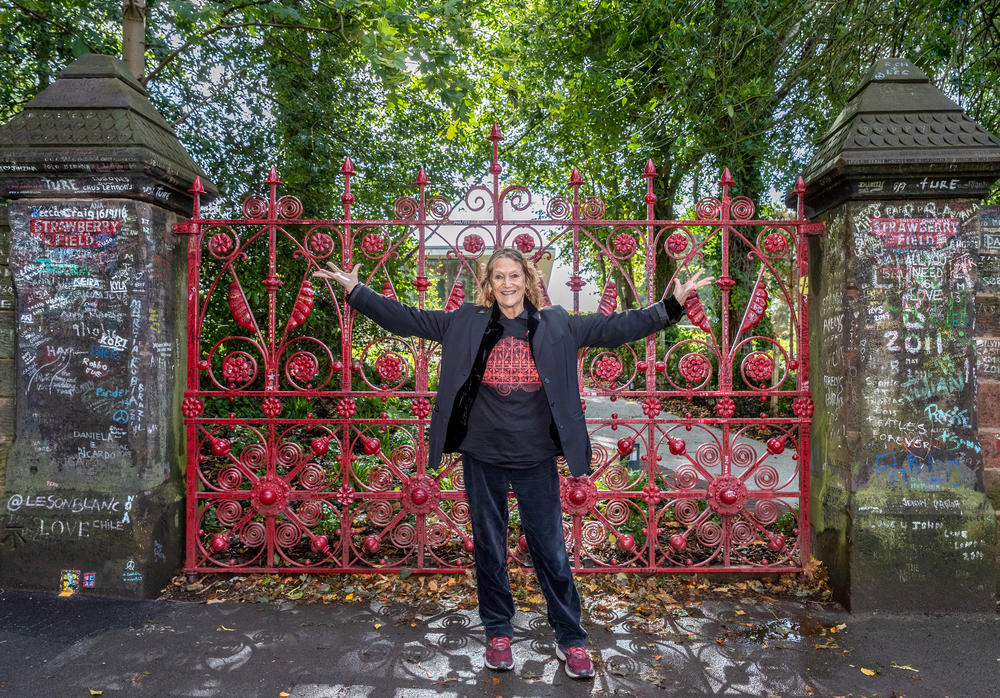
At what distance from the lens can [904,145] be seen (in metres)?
3.82

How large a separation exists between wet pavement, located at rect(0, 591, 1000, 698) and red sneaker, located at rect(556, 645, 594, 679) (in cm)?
4

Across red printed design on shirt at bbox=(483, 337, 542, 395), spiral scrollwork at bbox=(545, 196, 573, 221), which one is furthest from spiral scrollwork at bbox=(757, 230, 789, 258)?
red printed design on shirt at bbox=(483, 337, 542, 395)

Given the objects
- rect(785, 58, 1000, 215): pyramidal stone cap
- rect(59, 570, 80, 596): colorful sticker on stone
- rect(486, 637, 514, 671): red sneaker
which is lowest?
rect(486, 637, 514, 671): red sneaker

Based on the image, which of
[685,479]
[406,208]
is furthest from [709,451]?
[406,208]

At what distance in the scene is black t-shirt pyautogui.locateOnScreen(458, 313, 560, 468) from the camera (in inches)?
119

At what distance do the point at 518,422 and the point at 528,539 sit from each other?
1.97 ft

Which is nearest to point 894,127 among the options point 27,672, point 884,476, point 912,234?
point 912,234

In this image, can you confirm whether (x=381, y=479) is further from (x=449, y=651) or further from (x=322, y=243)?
(x=322, y=243)

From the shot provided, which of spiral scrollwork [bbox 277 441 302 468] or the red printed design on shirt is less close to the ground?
the red printed design on shirt

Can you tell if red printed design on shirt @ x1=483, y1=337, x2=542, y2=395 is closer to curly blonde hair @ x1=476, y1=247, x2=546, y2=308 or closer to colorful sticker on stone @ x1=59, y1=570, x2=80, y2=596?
curly blonde hair @ x1=476, y1=247, x2=546, y2=308

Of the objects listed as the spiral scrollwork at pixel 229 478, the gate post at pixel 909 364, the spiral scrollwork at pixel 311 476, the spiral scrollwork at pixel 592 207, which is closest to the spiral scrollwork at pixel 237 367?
the spiral scrollwork at pixel 229 478

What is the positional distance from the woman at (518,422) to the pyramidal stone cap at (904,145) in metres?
1.47

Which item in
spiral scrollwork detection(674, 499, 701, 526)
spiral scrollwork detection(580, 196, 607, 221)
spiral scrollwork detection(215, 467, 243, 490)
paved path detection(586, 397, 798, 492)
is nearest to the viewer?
spiral scrollwork detection(580, 196, 607, 221)

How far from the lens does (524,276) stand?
3.24 m
